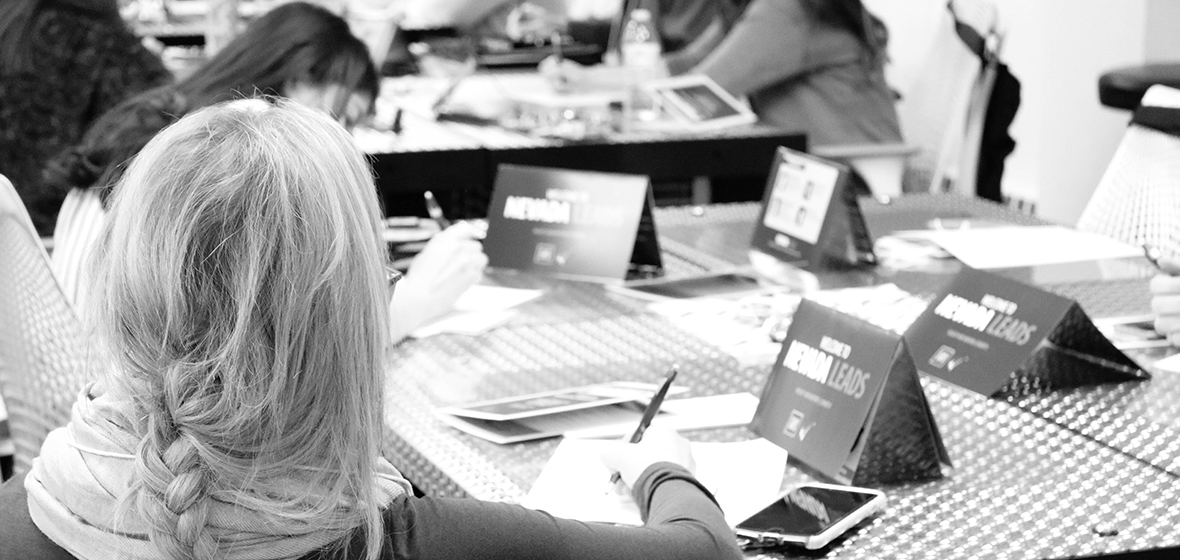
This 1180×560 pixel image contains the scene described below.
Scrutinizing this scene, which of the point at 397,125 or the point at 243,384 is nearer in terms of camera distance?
the point at 243,384

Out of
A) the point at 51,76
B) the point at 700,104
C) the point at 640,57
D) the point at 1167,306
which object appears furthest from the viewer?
the point at 640,57

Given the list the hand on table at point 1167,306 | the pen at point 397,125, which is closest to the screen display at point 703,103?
the pen at point 397,125

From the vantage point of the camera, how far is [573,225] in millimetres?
2561

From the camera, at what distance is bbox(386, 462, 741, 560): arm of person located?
3.70ft

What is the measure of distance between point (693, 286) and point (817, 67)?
2.25 m

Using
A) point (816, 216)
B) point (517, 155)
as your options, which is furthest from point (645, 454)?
point (517, 155)

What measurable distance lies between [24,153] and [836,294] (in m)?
2.16

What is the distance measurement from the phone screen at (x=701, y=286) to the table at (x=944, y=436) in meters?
0.08

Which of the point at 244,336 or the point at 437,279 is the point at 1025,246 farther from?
the point at 244,336

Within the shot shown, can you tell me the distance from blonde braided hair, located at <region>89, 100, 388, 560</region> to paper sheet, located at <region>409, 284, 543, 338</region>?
42.1 inches

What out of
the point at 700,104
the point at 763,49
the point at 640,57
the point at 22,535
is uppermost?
the point at 22,535

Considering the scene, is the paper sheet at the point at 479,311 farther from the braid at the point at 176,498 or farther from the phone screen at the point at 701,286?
the braid at the point at 176,498

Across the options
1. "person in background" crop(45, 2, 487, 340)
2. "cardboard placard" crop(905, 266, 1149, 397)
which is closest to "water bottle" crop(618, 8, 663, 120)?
"person in background" crop(45, 2, 487, 340)

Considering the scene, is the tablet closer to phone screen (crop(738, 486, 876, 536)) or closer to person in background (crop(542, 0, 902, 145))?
person in background (crop(542, 0, 902, 145))
